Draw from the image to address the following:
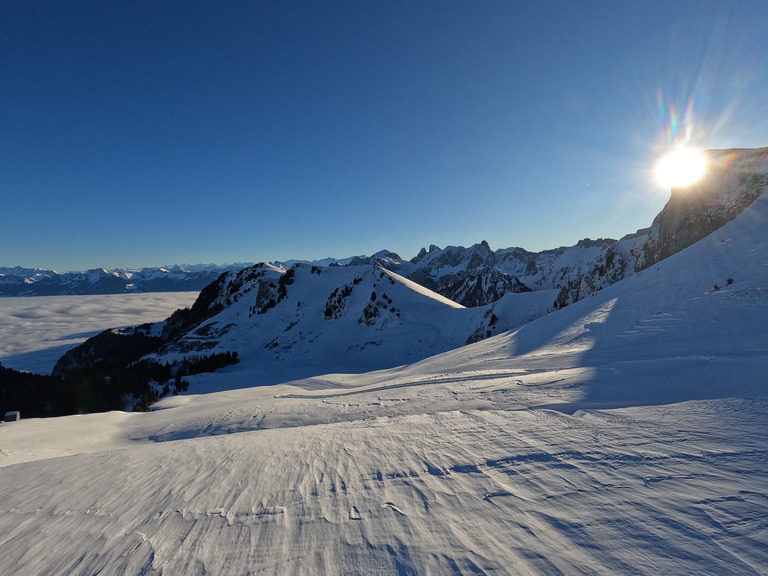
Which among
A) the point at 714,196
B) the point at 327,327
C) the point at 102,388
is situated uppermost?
the point at 714,196

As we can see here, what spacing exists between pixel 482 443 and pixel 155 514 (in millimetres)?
4461

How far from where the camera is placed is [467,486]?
11.6ft

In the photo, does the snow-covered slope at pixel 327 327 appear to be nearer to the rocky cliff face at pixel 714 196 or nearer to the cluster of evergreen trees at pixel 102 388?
the cluster of evergreen trees at pixel 102 388

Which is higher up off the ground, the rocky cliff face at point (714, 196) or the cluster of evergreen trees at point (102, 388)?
the rocky cliff face at point (714, 196)

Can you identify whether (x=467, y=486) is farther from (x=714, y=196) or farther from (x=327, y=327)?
(x=327, y=327)

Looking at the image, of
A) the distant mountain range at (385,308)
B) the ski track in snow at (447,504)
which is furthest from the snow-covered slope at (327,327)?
the ski track in snow at (447,504)

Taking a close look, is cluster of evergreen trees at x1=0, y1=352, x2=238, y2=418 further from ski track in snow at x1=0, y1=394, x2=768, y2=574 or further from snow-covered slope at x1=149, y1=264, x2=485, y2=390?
ski track in snow at x1=0, y1=394, x2=768, y2=574

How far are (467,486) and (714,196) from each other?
31024 millimetres

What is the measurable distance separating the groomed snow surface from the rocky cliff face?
1927 centimetres

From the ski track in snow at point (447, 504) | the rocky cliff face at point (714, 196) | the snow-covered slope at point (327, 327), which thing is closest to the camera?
the ski track in snow at point (447, 504)

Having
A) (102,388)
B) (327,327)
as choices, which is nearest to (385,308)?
(327,327)

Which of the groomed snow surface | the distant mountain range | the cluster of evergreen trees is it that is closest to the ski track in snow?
the groomed snow surface

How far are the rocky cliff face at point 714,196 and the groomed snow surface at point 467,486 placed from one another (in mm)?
19271

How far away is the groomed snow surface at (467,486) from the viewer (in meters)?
2.55
